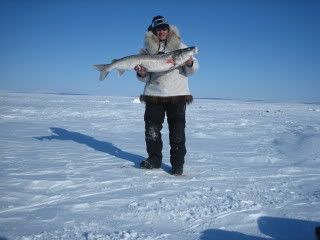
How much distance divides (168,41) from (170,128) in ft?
→ 3.91

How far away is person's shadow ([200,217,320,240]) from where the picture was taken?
2.44 m

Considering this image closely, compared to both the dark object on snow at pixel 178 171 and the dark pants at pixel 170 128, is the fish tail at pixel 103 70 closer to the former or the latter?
the dark pants at pixel 170 128

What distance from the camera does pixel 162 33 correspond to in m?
4.66

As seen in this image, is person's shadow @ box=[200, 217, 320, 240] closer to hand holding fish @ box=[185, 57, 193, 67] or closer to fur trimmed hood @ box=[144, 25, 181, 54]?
hand holding fish @ box=[185, 57, 193, 67]

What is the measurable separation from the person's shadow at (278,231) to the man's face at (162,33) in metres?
2.84

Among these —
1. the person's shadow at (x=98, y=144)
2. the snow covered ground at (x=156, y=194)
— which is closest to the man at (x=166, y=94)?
the snow covered ground at (x=156, y=194)

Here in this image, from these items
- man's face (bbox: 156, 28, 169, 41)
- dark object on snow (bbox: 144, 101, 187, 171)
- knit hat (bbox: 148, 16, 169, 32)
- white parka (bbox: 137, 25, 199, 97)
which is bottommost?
dark object on snow (bbox: 144, 101, 187, 171)

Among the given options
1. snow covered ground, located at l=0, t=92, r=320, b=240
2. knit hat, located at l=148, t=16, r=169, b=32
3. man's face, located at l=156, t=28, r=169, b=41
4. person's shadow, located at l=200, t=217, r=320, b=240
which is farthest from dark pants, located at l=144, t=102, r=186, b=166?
person's shadow, located at l=200, t=217, r=320, b=240

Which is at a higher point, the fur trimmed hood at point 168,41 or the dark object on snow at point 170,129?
the fur trimmed hood at point 168,41

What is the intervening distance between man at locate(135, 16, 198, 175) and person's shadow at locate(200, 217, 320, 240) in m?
1.98

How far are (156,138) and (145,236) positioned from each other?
2433 millimetres

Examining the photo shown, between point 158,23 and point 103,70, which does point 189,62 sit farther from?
point 103,70

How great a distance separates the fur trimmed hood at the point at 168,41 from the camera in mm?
4699

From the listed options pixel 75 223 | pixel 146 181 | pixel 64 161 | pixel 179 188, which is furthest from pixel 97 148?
pixel 75 223
